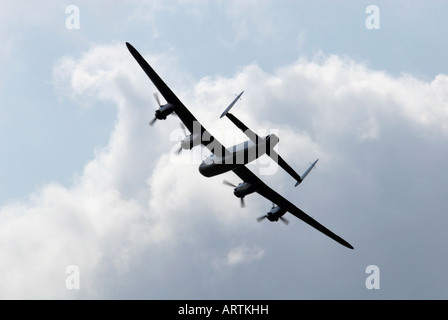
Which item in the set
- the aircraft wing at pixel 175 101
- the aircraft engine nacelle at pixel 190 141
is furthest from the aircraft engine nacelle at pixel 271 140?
the aircraft engine nacelle at pixel 190 141

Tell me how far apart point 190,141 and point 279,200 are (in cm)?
1164

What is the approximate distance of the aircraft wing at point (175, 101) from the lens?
3547 cm

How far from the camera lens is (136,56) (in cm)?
3531

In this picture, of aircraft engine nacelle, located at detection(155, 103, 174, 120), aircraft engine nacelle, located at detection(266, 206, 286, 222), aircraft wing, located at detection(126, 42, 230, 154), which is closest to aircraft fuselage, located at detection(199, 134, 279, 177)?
aircraft wing, located at detection(126, 42, 230, 154)

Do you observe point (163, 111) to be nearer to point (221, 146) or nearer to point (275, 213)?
point (221, 146)

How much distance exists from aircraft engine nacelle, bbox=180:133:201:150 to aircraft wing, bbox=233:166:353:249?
5.48 metres

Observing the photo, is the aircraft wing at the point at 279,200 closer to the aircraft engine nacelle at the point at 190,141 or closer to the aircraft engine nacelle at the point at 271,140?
the aircraft engine nacelle at the point at 190,141

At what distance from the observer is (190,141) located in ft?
125

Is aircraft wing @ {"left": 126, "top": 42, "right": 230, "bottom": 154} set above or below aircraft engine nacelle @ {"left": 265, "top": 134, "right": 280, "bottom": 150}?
above

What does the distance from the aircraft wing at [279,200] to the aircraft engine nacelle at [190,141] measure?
5482 mm

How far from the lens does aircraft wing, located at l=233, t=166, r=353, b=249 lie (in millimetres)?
43281

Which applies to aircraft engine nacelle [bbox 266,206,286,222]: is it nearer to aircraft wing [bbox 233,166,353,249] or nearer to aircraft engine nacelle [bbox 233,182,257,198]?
aircraft wing [bbox 233,166,353,249]
